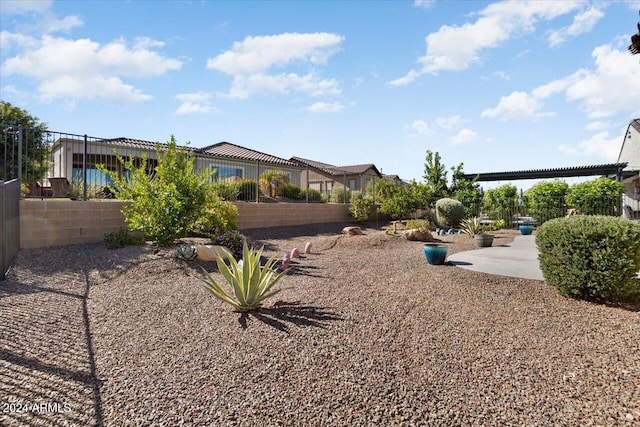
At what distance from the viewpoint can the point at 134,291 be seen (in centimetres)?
521

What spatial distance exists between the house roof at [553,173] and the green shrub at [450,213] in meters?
5.48

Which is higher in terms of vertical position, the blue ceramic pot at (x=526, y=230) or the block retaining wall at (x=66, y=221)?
the block retaining wall at (x=66, y=221)

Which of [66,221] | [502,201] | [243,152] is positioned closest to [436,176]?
[502,201]

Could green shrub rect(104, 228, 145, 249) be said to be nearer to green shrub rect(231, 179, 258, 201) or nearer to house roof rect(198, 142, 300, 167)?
green shrub rect(231, 179, 258, 201)

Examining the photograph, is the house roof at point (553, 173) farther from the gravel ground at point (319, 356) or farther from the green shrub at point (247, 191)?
the gravel ground at point (319, 356)

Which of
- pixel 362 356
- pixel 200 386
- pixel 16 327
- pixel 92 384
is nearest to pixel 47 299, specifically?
pixel 16 327

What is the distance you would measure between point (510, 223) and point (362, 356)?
53.9 ft

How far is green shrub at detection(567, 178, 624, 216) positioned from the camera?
576 inches

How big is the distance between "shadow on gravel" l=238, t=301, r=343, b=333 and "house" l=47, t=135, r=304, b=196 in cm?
482

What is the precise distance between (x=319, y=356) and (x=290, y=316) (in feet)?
3.27

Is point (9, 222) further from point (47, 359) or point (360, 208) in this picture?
point (360, 208)

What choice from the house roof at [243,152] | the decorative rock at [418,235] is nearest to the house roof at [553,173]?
the decorative rock at [418,235]

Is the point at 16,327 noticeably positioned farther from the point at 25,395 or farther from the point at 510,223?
the point at 510,223

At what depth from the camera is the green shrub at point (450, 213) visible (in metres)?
16.5
